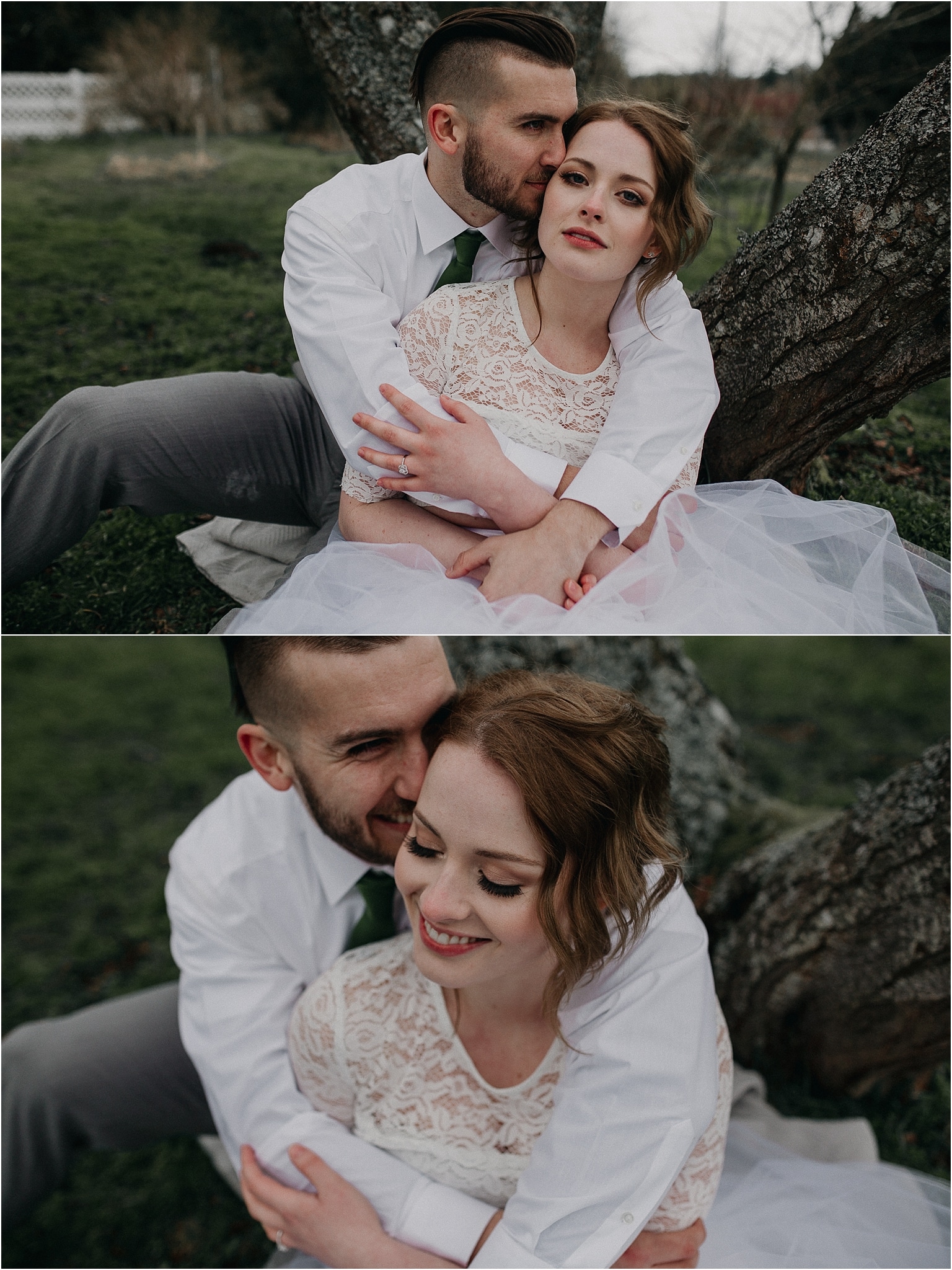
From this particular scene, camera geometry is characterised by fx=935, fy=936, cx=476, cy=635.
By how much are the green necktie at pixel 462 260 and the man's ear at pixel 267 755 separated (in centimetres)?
99

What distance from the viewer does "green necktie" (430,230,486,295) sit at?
179 cm

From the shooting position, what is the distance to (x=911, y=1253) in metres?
2.02

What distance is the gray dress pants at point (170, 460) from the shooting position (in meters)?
2.05

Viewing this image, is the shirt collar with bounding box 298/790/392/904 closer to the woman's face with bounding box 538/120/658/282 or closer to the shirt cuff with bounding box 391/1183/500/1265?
the shirt cuff with bounding box 391/1183/500/1265

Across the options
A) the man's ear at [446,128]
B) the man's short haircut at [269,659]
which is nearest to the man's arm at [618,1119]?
the man's short haircut at [269,659]

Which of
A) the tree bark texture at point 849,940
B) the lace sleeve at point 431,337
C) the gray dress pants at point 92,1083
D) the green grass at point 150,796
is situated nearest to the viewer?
the lace sleeve at point 431,337

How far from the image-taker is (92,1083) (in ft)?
8.21

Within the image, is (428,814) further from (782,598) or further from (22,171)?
(22,171)

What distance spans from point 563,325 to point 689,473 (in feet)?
1.25

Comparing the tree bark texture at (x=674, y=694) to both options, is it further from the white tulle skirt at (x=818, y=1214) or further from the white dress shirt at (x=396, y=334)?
the white dress shirt at (x=396, y=334)

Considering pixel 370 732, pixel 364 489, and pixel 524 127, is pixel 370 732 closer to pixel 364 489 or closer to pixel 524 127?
pixel 364 489

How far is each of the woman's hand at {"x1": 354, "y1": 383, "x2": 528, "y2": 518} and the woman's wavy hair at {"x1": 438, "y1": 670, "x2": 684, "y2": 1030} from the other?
1.15ft

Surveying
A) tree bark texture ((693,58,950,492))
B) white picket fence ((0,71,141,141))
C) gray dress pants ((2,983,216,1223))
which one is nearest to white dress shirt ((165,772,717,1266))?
gray dress pants ((2,983,216,1223))

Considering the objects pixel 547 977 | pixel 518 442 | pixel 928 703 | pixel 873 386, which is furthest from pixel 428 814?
pixel 928 703
